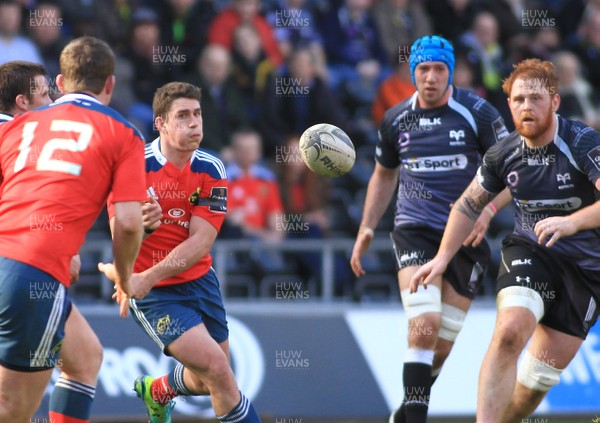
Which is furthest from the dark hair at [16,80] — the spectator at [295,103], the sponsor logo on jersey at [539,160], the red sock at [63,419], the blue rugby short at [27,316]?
the spectator at [295,103]

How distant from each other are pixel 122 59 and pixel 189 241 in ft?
19.1

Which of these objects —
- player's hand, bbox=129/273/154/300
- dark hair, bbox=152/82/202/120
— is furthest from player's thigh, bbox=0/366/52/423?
Answer: dark hair, bbox=152/82/202/120

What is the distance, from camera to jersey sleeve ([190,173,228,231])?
7.31 meters

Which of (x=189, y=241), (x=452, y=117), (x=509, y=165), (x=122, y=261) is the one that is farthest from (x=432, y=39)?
(x=122, y=261)

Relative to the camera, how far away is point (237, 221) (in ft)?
39.1

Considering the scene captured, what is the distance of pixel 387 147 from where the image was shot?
880cm

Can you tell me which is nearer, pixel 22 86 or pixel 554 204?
pixel 22 86

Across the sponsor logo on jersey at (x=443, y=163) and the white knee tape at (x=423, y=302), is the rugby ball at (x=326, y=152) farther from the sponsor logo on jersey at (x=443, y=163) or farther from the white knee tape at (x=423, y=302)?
the white knee tape at (x=423, y=302)

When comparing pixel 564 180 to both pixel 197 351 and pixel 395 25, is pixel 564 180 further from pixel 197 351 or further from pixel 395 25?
pixel 395 25

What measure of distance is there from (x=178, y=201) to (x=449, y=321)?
2381 millimetres

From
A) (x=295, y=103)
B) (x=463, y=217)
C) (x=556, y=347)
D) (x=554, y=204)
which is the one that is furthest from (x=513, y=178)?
(x=295, y=103)

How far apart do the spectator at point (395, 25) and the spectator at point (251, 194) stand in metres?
2.94

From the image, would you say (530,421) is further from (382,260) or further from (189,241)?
(189,241)

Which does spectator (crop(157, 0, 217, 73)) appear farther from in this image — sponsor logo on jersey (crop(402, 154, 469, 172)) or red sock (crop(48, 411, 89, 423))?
red sock (crop(48, 411, 89, 423))
